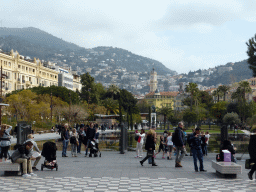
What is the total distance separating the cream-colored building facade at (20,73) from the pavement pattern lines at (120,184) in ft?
234

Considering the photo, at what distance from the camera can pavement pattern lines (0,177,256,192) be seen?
9922 millimetres

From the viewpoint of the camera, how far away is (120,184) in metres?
10.7

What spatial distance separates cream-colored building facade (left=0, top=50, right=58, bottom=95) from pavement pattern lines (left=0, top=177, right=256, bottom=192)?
234ft

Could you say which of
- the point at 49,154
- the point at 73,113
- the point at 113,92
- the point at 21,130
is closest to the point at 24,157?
the point at 49,154

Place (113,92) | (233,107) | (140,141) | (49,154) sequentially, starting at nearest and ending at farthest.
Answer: (49,154) → (140,141) → (233,107) → (113,92)

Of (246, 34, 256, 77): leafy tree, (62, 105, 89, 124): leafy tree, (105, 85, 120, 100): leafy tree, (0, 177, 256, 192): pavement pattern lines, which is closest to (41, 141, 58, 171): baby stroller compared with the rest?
(0, 177, 256, 192): pavement pattern lines

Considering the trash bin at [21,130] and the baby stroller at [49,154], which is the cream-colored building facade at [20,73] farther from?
the baby stroller at [49,154]

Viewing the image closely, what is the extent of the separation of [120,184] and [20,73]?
286 feet

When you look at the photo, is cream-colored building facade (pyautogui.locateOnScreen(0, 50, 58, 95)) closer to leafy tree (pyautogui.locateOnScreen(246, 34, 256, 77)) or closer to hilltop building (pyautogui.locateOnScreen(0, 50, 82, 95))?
hilltop building (pyautogui.locateOnScreen(0, 50, 82, 95))

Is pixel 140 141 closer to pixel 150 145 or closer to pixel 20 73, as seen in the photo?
pixel 150 145

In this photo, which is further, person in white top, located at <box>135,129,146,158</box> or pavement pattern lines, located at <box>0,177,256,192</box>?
person in white top, located at <box>135,129,146,158</box>

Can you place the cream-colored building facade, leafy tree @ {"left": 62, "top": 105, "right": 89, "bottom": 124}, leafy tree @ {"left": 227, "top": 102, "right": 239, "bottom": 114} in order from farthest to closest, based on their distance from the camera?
1. leafy tree @ {"left": 227, "top": 102, "right": 239, "bottom": 114}
2. the cream-colored building facade
3. leafy tree @ {"left": 62, "top": 105, "right": 89, "bottom": 124}

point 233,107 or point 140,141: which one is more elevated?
point 233,107

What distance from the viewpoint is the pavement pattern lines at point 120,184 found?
9.92 meters
